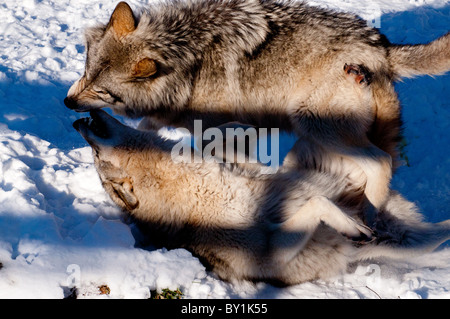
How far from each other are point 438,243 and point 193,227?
205 cm

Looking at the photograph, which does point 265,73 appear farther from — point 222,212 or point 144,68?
point 222,212

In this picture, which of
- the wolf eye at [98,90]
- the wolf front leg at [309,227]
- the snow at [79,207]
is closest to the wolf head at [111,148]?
the snow at [79,207]

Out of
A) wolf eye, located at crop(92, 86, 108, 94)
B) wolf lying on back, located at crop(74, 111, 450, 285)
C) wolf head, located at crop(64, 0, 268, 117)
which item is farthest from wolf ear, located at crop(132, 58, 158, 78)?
wolf lying on back, located at crop(74, 111, 450, 285)

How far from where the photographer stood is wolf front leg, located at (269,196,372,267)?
2854 mm

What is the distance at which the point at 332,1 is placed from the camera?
753 cm

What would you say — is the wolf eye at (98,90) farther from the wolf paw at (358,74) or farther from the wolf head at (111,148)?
the wolf paw at (358,74)

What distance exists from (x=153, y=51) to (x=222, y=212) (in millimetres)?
1521

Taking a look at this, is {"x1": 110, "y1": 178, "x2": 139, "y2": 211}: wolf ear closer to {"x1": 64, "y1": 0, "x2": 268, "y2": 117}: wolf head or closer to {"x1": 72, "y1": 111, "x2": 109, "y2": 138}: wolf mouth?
{"x1": 72, "y1": 111, "x2": 109, "y2": 138}: wolf mouth

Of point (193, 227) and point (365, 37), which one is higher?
point (365, 37)

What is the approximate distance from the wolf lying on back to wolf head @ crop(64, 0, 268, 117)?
1.61 ft
